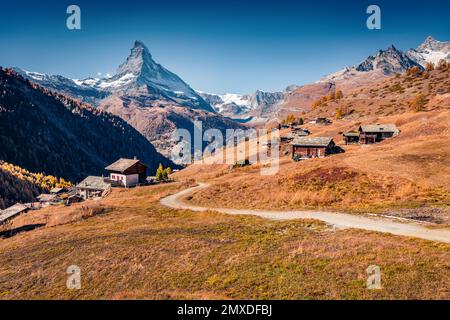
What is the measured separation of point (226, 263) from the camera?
21234 mm

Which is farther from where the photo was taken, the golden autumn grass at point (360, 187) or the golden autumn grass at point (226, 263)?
the golden autumn grass at point (360, 187)

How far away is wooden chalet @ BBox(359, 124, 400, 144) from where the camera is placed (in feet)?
328

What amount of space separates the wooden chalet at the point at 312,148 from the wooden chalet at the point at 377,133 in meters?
14.0

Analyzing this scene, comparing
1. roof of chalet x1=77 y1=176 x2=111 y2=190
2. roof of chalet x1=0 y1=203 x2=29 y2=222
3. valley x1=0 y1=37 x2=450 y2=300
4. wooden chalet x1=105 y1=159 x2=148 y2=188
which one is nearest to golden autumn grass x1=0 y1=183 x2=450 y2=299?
valley x1=0 y1=37 x2=450 y2=300

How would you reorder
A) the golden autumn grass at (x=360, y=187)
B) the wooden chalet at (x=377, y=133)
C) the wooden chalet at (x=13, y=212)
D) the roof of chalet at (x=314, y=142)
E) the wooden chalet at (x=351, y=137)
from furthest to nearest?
the wooden chalet at (x=351, y=137) → the wooden chalet at (x=13, y=212) → the wooden chalet at (x=377, y=133) → the roof of chalet at (x=314, y=142) → the golden autumn grass at (x=360, y=187)

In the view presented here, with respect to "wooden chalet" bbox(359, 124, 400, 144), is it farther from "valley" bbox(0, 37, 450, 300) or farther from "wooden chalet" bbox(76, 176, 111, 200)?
"wooden chalet" bbox(76, 176, 111, 200)

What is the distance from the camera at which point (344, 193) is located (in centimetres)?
4131

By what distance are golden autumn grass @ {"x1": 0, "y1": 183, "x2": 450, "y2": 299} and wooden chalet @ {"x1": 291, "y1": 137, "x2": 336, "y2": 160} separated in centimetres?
6611

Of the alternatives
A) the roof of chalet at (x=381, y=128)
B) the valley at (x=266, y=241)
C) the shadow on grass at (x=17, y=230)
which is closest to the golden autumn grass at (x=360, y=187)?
the valley at (x=266, y=241)

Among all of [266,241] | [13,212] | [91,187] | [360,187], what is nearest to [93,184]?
[91,187]

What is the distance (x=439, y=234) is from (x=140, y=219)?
3156 cm

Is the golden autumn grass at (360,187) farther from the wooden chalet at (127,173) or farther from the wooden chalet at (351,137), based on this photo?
the wooden chalet at (351,137)

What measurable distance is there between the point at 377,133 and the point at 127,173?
80638mm

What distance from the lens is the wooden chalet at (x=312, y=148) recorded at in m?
94.2
